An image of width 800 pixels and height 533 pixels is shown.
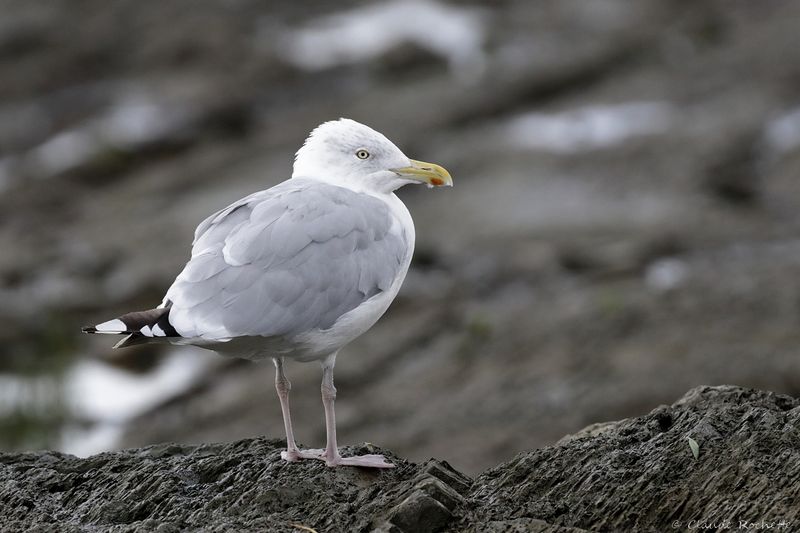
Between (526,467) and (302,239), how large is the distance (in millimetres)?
1646

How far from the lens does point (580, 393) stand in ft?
40.3

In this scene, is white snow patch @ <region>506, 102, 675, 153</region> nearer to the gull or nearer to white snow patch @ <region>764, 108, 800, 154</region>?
white snow patch @ <region>764, 108, 800, 154</region>

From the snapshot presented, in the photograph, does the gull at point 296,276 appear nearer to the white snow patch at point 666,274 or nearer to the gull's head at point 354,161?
the gull's head at point 354,161

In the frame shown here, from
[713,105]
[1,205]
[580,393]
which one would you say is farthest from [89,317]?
[713,105]

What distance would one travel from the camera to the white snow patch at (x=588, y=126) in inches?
734

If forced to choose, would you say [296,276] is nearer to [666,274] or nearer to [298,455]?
[298,455]

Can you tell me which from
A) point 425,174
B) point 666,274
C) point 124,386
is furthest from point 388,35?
point 425,174

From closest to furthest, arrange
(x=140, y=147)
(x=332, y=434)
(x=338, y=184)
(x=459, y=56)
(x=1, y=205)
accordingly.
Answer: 1. (x=332, y=434)
2. (x=338, y=184)
3. (x=1, y=205)
4. (x=140, y=147)
5. (x=459, y=56)

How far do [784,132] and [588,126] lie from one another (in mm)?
3108

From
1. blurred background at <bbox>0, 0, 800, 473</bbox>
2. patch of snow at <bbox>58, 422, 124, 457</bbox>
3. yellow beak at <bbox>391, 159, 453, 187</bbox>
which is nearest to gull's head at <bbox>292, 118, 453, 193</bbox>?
yellow beak at <bbox>391, 159, 453, 187</bbox>

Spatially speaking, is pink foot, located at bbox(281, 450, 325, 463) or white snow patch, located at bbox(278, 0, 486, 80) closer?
pink foot, located at bbox(281, 450, 325, 463)

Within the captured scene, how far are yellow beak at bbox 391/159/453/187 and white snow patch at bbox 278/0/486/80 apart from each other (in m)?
14.5

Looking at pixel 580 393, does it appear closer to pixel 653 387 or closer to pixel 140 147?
pixel 653 387

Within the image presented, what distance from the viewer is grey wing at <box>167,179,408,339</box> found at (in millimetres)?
5727
